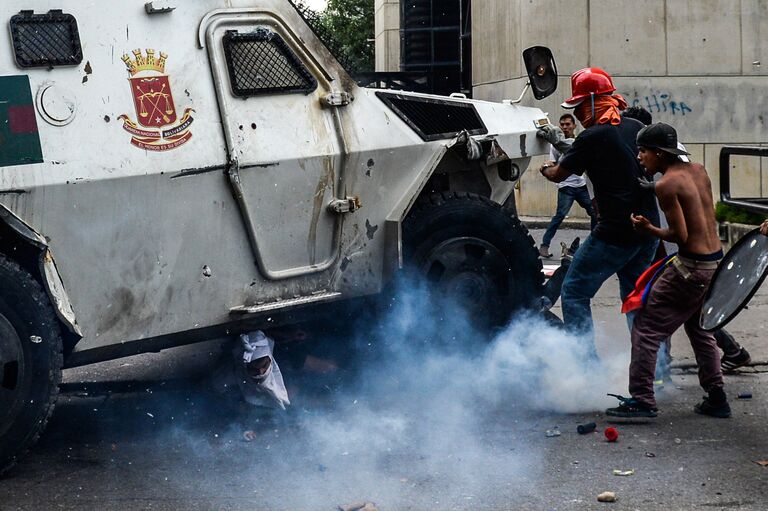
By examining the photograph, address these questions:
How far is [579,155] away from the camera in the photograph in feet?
20.1

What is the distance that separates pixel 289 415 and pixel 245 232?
41.7 inches

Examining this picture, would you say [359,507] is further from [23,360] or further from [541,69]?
[541,69]

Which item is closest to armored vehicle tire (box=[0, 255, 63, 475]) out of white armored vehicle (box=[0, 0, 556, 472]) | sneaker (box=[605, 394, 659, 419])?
white armored vehicle (box=[0, 0, 556, 472])

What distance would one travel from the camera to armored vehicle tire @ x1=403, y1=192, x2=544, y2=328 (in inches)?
249

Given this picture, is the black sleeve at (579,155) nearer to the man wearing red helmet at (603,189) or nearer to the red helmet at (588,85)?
the man wearing red helmet at (603,189)

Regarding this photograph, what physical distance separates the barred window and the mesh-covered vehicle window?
2.57 ft

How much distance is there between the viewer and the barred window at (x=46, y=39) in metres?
4.89

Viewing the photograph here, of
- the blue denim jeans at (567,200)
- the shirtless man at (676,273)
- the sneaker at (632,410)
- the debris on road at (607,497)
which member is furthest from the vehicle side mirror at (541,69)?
the blue denim jeans at (567,200)

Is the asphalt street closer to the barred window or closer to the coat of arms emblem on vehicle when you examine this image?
the coat of arms emblem on vehicle

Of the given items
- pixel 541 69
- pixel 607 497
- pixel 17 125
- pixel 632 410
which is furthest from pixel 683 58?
pixel 17 125

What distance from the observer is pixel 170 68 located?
5.28 meters

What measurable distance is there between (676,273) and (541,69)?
1.47 meters

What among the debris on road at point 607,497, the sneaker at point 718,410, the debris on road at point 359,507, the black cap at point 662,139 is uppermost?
the black cap at point 662,139

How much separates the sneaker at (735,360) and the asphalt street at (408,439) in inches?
2.7
